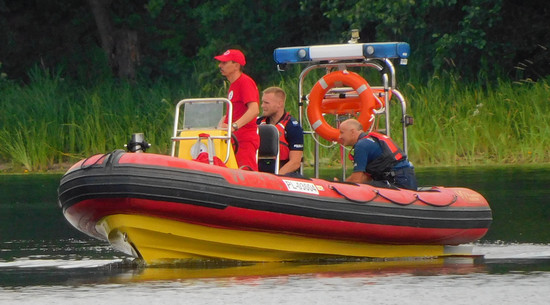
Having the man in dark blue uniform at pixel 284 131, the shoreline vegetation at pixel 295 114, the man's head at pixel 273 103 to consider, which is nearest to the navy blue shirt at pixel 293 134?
the man in dark blue uniform at pixel 284 131

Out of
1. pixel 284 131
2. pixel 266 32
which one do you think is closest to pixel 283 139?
pixel 284 131

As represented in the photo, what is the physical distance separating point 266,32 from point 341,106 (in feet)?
48.1

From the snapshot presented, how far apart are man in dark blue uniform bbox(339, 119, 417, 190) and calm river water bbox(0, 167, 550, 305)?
621 millimetres

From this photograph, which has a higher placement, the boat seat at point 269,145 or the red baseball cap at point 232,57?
the red baseball cap at point 232,57

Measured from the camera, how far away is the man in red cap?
389 inches

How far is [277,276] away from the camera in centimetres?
882

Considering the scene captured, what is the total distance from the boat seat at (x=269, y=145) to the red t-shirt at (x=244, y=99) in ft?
1.14

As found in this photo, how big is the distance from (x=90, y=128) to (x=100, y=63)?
347 inches

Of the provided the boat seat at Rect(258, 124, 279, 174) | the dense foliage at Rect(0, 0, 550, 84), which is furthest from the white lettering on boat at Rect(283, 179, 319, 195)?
the dense foliage at Rect(0, 0, 550, 84)

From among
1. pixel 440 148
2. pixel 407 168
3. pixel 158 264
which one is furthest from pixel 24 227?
pixel 440 148

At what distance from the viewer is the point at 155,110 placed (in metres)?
21.0

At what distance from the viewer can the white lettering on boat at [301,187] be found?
9.25 metres

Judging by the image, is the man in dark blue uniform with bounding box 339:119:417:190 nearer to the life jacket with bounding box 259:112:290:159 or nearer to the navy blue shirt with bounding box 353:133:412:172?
the navy blue shirt with bounding box 353:133:412:172

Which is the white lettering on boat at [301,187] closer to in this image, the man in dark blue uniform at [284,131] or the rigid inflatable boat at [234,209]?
the rigid inflatable boat at [234,209]
